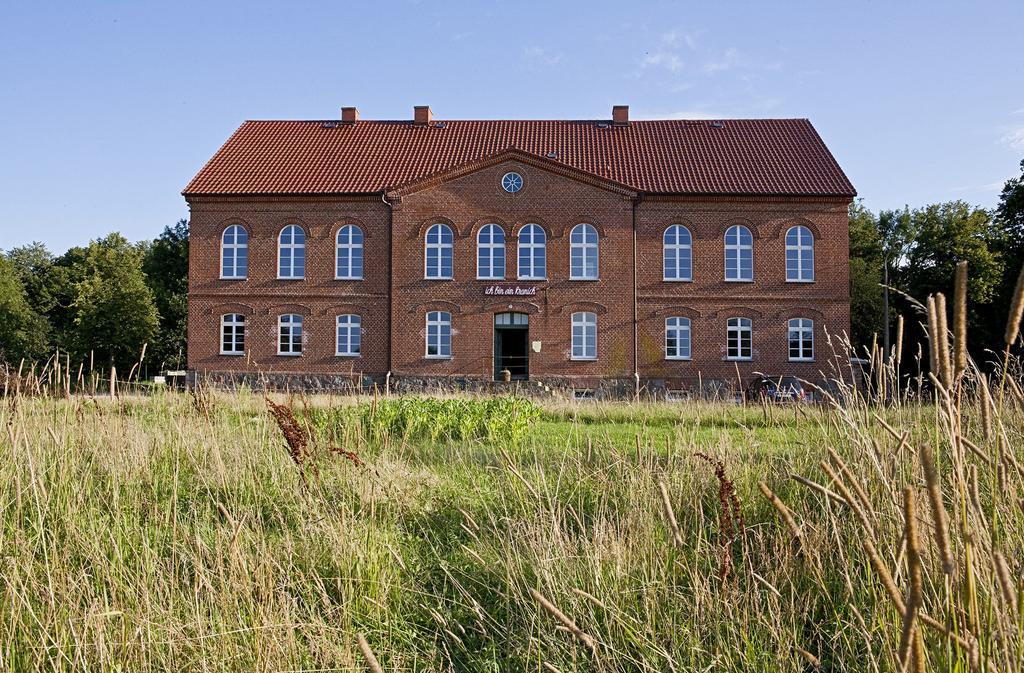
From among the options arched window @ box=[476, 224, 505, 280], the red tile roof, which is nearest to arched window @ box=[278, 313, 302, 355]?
the red tile roof

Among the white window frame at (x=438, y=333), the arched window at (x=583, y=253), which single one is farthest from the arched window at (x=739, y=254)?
the white window frame at (x=438, y=333)

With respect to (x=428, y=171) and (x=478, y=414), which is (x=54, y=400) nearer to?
(x=478, y=414)

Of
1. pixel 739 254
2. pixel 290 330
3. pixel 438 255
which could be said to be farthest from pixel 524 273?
pixel 290 330

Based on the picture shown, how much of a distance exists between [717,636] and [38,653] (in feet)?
9.62

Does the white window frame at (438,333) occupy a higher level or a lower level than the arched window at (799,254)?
lower

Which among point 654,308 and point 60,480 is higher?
point 654,308

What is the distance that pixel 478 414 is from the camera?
1077 cm

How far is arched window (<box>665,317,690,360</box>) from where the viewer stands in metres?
Result: 27.4

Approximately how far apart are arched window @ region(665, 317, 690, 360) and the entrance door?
5.01 m

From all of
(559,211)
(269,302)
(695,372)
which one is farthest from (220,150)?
(695,372)

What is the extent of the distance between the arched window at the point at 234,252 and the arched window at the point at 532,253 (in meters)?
10.1

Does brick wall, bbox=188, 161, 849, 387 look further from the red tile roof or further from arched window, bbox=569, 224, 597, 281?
the red tile roof

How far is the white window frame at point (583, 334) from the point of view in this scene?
27375 millimetres

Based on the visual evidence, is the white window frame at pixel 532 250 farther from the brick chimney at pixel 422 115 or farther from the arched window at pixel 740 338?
the brick chimney at pixel 422 115
